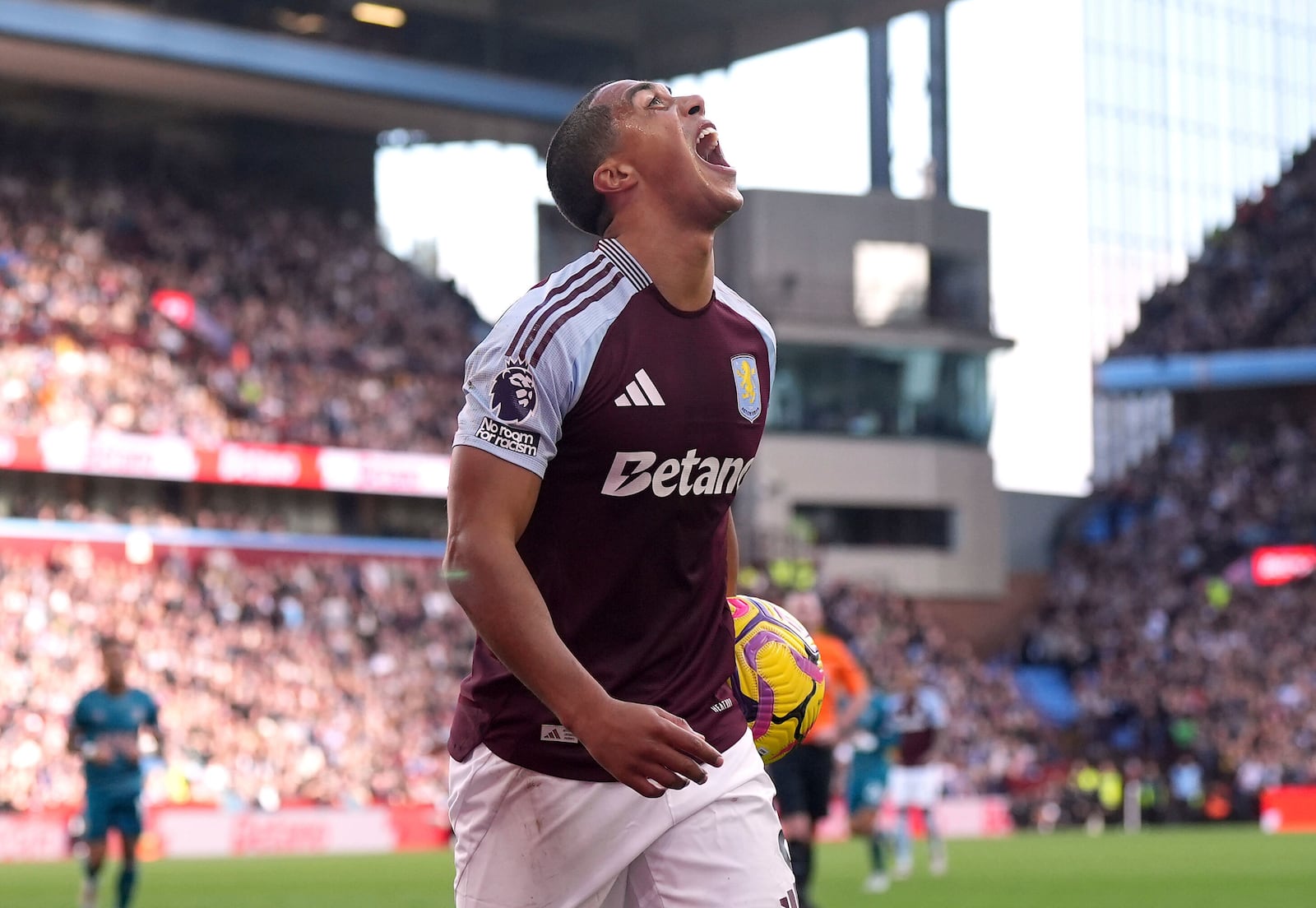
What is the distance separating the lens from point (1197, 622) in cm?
4825

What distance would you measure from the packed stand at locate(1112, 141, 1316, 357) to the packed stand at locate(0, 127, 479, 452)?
21.7 m

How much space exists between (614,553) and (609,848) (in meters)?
0.62

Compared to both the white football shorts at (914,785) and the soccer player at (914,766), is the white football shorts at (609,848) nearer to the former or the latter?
the soccer player at (914,766)

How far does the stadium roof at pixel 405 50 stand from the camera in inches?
1604

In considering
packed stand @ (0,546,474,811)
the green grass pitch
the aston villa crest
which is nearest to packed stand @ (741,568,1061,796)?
packed stand @ (0,546,474,811)

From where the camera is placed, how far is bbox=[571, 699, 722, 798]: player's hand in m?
3.81

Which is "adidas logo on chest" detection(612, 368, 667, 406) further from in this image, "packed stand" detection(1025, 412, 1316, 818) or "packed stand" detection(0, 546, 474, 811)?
"packed stand" detection(1025, 412, 1316, 818)

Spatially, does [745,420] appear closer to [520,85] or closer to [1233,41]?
[520,85]

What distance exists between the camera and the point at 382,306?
46062 mm

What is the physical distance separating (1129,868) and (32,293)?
79.7 ft

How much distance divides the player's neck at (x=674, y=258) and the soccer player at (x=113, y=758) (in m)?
11.9

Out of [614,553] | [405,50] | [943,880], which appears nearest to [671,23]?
[405,50]

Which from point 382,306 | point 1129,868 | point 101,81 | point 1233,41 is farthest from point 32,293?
point 1233,41

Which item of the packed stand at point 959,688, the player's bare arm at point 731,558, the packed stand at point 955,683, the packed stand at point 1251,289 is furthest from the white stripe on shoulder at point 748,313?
the packed stand at point 1251,289
